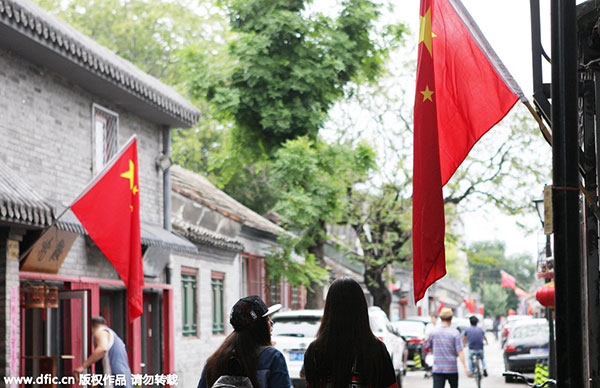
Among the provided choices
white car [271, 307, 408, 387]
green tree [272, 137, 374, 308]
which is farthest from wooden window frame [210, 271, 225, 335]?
white car [271, 307, 408, 387]

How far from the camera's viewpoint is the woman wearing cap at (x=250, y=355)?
17.6ft

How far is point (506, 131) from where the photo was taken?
36.1 m

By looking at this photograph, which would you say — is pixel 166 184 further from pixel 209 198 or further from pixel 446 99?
pixel 446 99

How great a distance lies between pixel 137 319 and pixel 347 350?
545 inches

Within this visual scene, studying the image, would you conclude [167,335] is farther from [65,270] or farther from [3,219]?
[3,219]

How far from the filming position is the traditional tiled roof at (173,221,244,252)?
68.9 ft

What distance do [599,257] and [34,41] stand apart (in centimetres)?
884

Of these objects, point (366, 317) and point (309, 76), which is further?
point (309, 76)

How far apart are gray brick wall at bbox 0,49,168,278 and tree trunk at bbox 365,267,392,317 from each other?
2091 centimetres

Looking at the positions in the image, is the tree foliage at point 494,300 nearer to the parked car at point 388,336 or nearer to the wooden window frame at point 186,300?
the parked car at point 388,336


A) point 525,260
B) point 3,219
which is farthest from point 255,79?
point 525,260

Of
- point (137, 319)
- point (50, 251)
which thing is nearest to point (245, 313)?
point (50, 251)

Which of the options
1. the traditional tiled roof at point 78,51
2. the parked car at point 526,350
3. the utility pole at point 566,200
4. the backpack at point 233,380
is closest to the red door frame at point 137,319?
the traditional tiled roof at point 78,51

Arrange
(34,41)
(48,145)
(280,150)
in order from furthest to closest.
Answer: (280,150) → (48,145) → (34,41)
